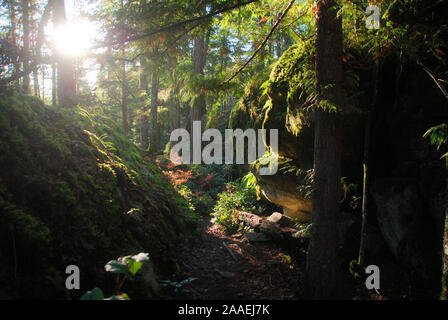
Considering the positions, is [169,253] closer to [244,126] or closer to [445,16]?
[244,126]

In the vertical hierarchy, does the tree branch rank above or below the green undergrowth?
above

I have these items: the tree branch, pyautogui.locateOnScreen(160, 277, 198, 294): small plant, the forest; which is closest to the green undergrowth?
the forest

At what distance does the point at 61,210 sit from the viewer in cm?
388

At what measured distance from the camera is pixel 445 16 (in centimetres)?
434

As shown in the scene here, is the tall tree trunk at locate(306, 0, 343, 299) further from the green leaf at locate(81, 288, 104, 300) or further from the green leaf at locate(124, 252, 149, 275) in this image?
the green leaf at locate(81, 288, 104, 300)

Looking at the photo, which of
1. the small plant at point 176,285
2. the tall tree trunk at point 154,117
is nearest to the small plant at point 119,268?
the small plant at point 176,285

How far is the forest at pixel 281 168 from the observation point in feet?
12.0

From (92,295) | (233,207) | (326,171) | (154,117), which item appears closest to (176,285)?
(92,295)

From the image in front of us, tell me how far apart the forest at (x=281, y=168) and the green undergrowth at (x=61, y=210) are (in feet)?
0.07

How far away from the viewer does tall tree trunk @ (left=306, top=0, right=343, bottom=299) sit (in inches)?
181

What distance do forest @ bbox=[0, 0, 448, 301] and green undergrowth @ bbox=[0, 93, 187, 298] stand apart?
22 mm

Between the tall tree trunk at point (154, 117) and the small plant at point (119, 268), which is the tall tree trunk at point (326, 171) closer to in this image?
the small plant at point (119, 268)

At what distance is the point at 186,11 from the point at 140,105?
14654mm
